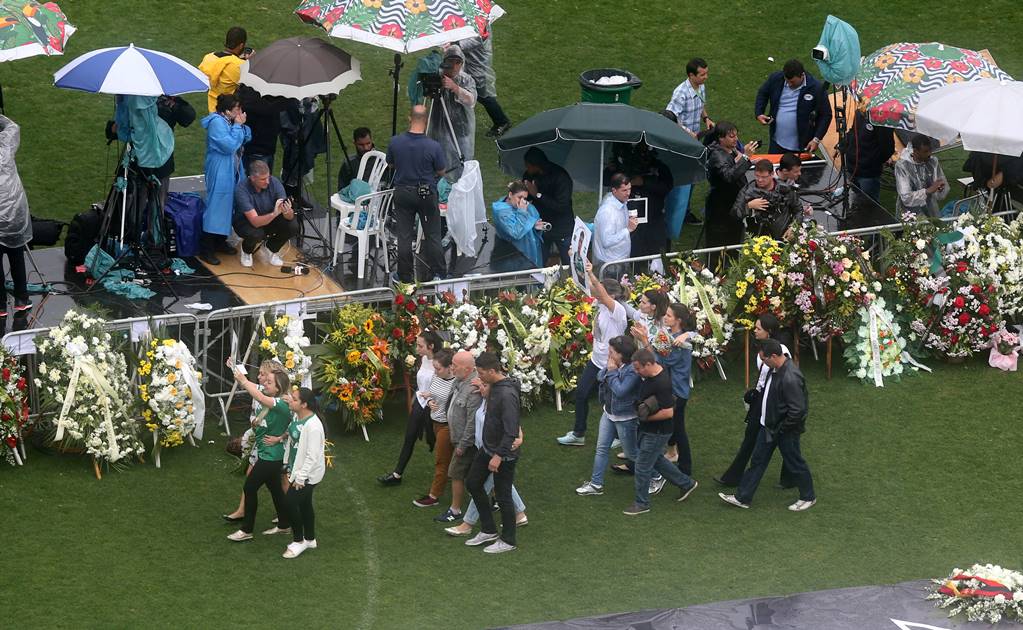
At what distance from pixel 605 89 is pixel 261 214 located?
3.54 meters

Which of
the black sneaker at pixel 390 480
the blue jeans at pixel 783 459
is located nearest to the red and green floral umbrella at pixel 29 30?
the black sneaker at pixel 390 480

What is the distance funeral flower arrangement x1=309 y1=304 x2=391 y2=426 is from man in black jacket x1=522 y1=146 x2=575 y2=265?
2.63 meters

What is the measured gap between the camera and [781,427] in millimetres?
12711

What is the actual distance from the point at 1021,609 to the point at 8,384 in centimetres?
734

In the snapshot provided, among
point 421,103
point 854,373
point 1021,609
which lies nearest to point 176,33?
point 421,103

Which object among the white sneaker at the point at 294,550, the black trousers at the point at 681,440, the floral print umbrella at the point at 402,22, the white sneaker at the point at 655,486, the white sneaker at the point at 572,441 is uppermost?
the floral print umbrella at the point at 402,22

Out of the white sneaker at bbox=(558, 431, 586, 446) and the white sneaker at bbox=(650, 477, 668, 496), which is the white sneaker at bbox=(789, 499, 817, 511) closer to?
the white sneaker at bbox=(650, 477, 668, 496)

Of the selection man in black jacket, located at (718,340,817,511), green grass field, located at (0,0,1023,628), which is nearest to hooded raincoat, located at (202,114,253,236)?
green grass field, located at (0,0,1023,628)

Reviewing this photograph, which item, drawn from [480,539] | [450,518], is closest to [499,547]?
[480,539]

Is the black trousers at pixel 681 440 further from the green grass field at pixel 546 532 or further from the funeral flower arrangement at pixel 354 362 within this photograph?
the funeral flower arrangement at pixel 354 362

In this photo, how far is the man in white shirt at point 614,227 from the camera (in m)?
15.2

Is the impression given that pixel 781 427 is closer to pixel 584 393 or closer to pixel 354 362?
pixel 584 393

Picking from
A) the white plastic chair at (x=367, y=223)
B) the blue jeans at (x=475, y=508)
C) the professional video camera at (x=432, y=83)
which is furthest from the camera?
the professional video camera at (x=432, y=83)

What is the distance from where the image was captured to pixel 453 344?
14031 millimetres
